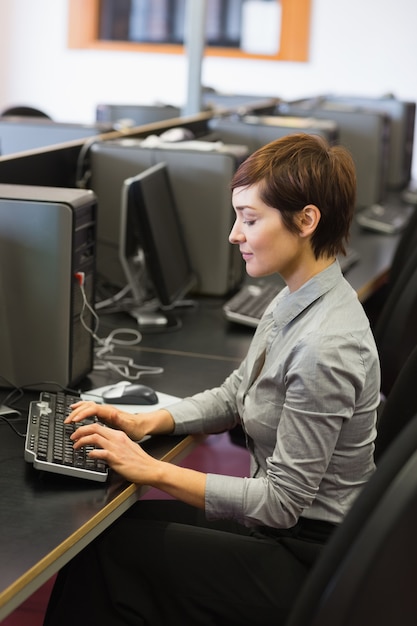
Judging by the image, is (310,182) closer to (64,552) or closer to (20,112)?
(64,552)

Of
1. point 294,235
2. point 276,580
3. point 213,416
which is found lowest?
point 276,580

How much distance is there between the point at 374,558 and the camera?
0.92m

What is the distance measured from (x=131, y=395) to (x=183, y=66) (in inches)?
244

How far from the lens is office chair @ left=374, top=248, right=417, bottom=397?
2.54 meters

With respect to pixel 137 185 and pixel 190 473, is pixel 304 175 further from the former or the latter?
pixel 137 185

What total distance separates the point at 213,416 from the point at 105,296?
93cm

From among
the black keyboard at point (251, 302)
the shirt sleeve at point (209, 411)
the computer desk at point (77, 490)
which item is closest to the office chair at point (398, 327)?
the black keyboard at point (251, 302)

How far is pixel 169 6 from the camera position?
781 cm

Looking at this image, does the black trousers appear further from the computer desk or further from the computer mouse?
the computer mouse

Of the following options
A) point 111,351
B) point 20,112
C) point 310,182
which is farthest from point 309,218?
point 20,112

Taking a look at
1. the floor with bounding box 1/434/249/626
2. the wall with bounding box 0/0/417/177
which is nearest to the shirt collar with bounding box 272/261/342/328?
the floor with bounding box 1/434/249/626

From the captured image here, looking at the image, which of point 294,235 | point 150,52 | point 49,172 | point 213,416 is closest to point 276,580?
point 213,416

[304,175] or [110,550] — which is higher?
[304,175]

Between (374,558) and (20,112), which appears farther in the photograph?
(20,112)
